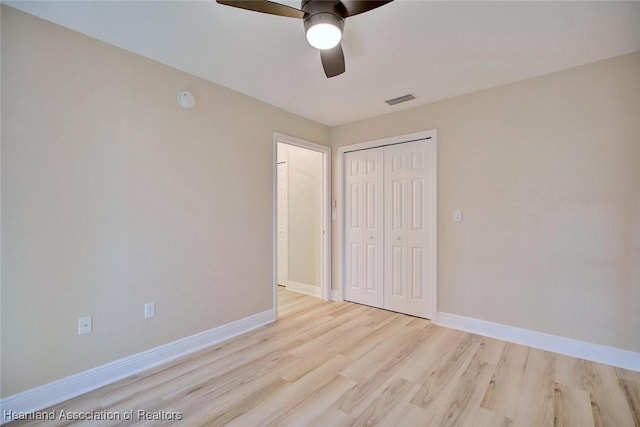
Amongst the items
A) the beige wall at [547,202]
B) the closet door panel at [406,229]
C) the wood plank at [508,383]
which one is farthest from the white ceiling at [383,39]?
the wood plank at [508,383]

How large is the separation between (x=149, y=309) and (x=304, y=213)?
2.51 meters

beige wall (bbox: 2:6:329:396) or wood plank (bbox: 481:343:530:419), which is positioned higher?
beige wall (bbox: 2:6:329:396)

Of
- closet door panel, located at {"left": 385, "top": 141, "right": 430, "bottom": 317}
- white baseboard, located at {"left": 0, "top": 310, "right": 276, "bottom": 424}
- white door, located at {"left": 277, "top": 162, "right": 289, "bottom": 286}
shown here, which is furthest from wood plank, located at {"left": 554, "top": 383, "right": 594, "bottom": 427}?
white door, located at {"left": 277, "top": 162, "right": 289, "bottom": 286}

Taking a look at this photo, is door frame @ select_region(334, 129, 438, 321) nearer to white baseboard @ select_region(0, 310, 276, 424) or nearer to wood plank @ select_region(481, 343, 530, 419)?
wood plank @ select_region(481, 343, 530, 419)

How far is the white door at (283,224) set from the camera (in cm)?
470

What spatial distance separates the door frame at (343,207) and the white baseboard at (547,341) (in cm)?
26

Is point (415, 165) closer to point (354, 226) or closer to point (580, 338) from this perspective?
point (354, 226)

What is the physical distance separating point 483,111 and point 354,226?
197 cm

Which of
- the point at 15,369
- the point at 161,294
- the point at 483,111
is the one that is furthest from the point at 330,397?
the point at 483,111

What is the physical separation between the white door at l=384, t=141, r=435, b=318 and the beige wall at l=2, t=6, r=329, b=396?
1.73 m

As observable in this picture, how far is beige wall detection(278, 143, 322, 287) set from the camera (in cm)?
424

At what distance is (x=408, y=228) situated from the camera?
136 inches

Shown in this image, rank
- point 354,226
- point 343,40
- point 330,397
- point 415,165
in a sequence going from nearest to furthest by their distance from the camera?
point 330,397, point 343,40, point 415,165, point 354,226

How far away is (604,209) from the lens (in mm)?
2348
